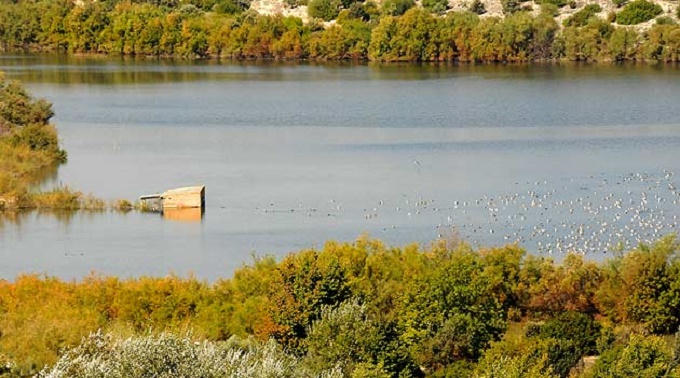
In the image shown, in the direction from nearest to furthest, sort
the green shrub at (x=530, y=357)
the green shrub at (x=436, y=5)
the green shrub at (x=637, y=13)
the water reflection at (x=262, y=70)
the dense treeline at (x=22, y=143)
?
the green shrub at (x=530, y=357) < the dense treeline at (x=22, y=143) < the water reflection at (x=262, y=70) < the green shrub at (x=637, y=13) < the green shrub at (x=436, y=5)

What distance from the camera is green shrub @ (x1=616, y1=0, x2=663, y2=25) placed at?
305ft

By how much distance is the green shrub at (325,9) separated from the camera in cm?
10050

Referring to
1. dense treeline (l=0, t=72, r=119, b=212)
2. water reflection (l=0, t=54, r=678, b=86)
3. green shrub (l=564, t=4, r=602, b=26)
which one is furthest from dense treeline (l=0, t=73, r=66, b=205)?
green shrub (l=564, t=4, r=602, b=26)

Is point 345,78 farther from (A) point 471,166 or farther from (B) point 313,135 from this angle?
(A) point 471,166

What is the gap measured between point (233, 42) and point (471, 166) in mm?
52344

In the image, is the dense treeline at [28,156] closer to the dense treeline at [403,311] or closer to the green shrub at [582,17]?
the dense treeline at [403,311]

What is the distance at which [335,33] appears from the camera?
3740 inches

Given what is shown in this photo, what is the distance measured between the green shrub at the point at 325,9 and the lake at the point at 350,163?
21312 millimetres

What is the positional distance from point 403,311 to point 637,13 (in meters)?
72.4

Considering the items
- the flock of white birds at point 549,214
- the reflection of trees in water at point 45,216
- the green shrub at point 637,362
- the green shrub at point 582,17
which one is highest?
the green shrub at point 582,17

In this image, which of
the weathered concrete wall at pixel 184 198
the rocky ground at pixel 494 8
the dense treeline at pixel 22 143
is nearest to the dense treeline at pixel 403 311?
the weathered concrete wall at pixel 184 198

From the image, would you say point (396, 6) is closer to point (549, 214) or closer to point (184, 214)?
point (184, 214)

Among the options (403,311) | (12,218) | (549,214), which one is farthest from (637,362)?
(12,218)

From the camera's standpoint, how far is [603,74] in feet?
259
